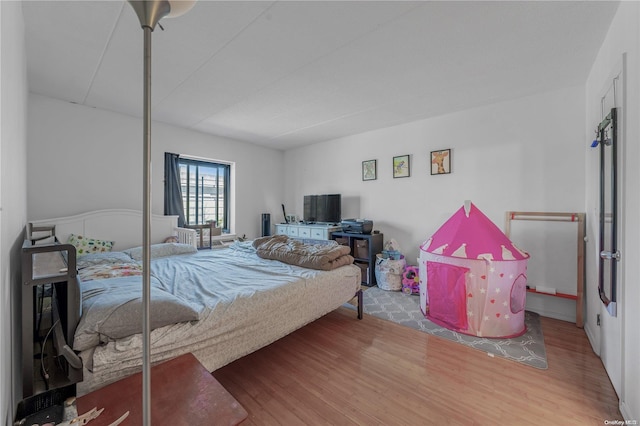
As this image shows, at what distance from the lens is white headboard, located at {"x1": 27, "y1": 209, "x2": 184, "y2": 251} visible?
2.96 meters

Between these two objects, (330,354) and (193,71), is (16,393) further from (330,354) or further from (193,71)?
(193,71)

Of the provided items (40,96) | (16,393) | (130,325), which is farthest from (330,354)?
(40,96)

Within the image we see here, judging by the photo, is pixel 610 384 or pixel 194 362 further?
pixel 610 384

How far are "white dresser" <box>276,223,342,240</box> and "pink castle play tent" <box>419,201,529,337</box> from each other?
6.25 ft

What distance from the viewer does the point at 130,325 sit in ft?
4.22

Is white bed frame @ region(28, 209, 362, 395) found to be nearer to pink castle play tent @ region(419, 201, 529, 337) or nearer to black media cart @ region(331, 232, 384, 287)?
pink castle play tent @ region(419, 201, 529, 337)

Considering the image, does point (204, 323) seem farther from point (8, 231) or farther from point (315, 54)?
point (315, 54)

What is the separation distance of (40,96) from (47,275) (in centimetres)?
298

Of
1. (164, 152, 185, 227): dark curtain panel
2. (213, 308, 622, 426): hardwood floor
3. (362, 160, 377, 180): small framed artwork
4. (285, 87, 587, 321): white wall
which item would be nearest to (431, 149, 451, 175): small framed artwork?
(285, 87, 587, 321): white wall

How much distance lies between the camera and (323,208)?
469cm

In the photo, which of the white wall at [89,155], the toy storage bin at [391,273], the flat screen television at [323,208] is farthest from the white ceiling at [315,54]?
the toy storage bin at [391,273]

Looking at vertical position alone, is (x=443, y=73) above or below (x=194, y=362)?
above

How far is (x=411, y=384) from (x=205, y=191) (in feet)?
13.8

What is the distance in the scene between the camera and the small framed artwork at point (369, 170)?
14.0 ft
